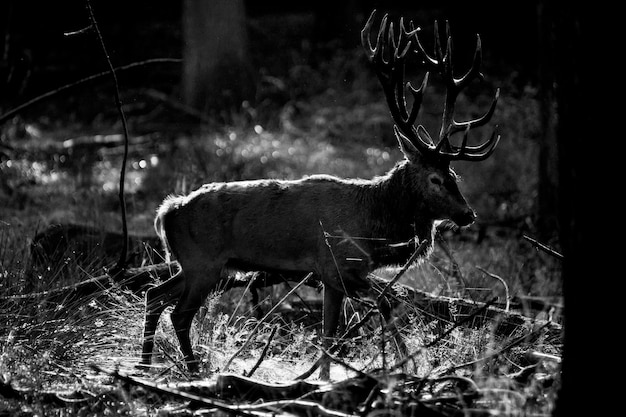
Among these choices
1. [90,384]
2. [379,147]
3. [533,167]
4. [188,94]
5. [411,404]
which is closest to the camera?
[411,404]

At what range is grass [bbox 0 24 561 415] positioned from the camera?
493 cm

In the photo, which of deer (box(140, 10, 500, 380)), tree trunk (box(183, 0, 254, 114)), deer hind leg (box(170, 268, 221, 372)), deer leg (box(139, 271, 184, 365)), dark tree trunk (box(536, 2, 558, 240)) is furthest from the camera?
tree trunk (box(183, 0, 254, 114))

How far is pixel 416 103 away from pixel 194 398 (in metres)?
2.55

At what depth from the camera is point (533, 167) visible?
43.5 ft

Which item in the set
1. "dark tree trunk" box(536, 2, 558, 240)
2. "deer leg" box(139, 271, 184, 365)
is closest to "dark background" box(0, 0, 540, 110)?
"dark tree trunk" box(536, 2, 558, 240)

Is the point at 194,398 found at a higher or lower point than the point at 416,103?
lower

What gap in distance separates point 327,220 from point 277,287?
154cm

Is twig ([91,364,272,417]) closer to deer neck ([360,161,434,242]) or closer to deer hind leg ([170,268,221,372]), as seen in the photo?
deer hind leg ([170,268,221,372])

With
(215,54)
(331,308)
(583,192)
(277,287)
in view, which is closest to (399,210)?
(331,308)

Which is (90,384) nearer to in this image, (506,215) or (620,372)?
(620,372)

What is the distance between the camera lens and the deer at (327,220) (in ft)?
19.3

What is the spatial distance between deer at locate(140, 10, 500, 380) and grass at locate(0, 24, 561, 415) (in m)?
0.25

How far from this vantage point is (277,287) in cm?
741

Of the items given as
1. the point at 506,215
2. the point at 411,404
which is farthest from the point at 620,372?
the point at 506,215
